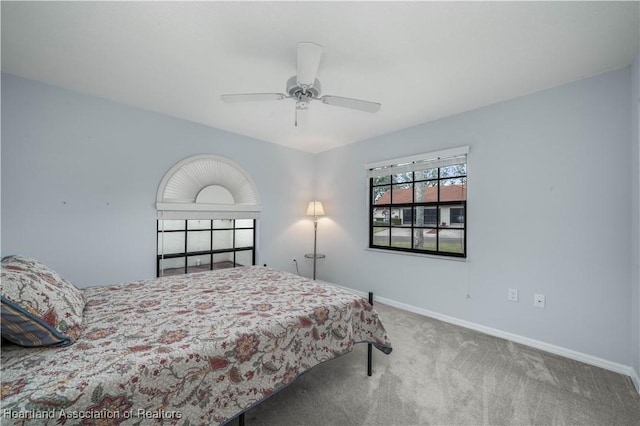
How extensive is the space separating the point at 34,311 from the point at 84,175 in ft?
6.66

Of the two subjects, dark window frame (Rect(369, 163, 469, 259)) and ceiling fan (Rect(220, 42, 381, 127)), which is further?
dark window frame (Rect(369, 163, 469, 259))

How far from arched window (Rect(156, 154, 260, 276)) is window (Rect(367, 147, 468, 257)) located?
1841mm

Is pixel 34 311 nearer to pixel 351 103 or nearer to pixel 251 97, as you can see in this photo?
pixel 251 97

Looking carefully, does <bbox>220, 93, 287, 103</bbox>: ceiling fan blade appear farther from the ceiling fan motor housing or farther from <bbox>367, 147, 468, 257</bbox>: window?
<bbox>367, 147, 468, 257</bbox>: window

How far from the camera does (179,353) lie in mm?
1117

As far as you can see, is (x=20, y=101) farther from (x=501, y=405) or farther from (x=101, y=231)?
(x=501, y=405)

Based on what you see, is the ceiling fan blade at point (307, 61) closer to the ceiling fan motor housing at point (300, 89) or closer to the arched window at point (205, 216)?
the ceiling fan motor housing at point (300, 89)

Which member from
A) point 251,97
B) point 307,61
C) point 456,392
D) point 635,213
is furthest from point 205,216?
point 635,213

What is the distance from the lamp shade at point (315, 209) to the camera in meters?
4.32

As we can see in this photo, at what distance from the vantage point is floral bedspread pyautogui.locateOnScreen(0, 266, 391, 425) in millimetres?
895

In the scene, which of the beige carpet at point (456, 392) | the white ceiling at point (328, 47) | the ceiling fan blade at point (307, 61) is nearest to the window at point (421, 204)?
the white ceiling at point (328, 47)

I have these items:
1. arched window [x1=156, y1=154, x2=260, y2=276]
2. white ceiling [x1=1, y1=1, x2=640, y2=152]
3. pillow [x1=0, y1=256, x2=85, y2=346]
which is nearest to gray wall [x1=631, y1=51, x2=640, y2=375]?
white ceiling [x1=1, y1=1, x2=640, y2=152]

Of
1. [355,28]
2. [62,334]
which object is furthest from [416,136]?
[62,334]

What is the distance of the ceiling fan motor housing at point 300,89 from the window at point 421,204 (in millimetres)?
1788
